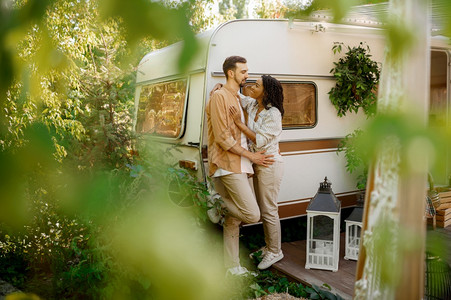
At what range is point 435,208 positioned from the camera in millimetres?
5449

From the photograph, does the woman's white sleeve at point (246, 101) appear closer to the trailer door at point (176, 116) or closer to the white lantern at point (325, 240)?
the trailer door at point (176, 116)

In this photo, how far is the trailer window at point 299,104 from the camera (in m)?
5.15

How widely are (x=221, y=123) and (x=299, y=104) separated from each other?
1.65 metres

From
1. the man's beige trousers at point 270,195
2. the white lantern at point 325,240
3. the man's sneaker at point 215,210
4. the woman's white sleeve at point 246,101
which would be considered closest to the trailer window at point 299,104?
the woman's white sleeve at point 246,101

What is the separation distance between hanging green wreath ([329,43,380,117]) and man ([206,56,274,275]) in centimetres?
182

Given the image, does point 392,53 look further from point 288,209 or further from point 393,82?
point 288,209

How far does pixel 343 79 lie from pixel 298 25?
935mm

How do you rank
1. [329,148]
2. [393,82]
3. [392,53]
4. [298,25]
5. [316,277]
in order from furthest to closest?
1. [329,148]
2. [298,25]
3. [316,277]
4. [393,82]
5. [392,53]

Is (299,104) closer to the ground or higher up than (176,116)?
higher up

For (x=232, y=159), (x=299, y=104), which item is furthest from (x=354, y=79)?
→ (x=232, y=159)

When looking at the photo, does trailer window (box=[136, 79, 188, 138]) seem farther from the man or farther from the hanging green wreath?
the hanging green wreath

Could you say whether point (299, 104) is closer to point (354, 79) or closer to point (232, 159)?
point (354, 79)

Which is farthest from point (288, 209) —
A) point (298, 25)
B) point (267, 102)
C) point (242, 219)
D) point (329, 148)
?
point (298, 25)

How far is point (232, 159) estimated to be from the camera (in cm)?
397
